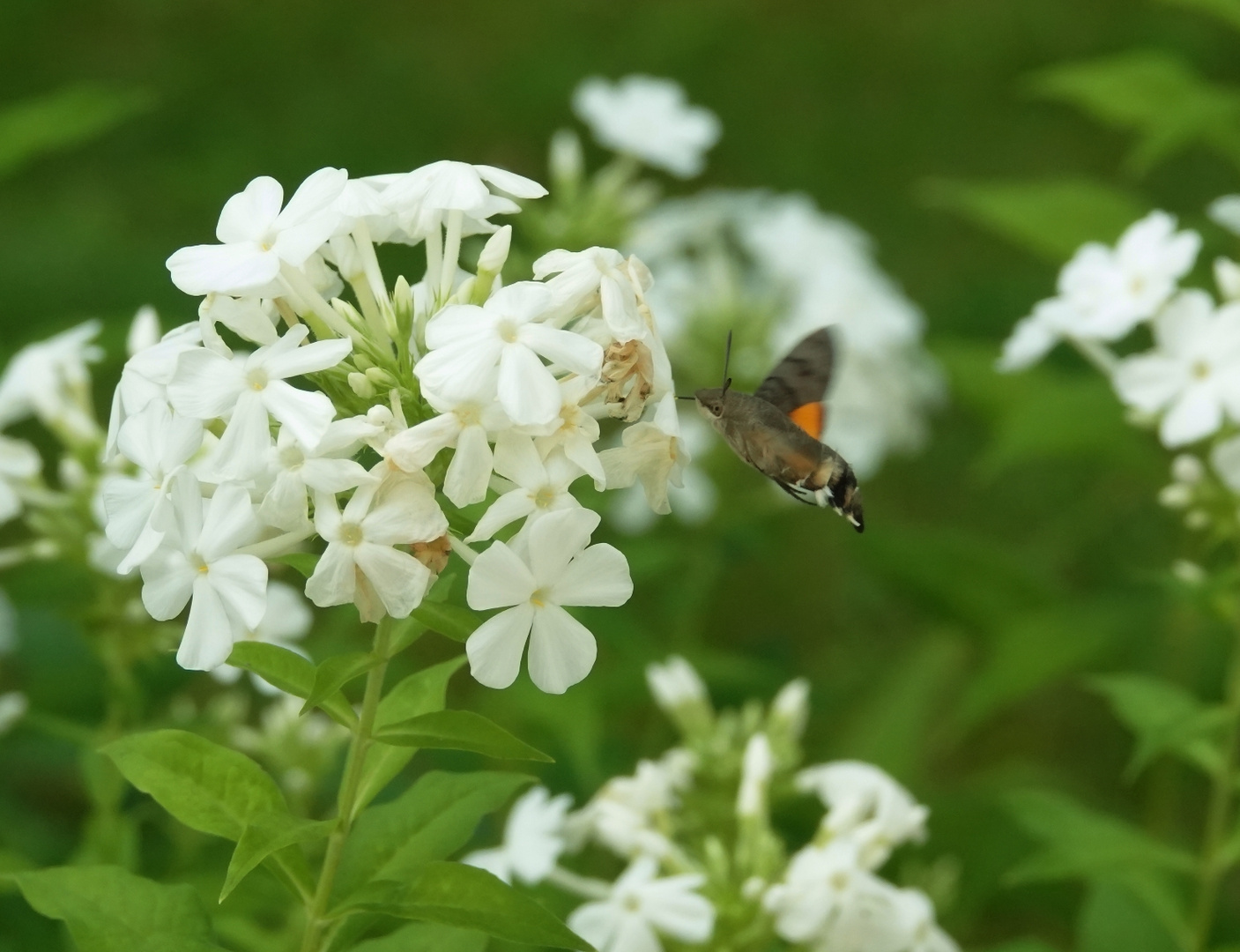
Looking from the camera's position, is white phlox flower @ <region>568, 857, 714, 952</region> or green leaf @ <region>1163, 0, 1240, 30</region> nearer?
white phlox flower @ <region>568, 857, 714, 952</region>

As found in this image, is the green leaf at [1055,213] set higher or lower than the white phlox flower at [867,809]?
higher

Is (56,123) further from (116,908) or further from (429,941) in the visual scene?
(429,941)

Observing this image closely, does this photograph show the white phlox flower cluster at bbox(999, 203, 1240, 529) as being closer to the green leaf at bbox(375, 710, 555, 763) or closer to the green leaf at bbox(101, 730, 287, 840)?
the green leaf at bbox(375, 710, 555, 763)

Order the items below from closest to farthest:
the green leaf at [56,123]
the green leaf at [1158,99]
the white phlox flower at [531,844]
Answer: the white phlox flower at [531,844], the green leaf at [56,123], the green leaf at [1158,99]

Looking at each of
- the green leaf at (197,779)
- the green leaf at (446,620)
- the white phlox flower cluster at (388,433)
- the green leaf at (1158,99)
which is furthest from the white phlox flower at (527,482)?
the green leaf at (1158,99)

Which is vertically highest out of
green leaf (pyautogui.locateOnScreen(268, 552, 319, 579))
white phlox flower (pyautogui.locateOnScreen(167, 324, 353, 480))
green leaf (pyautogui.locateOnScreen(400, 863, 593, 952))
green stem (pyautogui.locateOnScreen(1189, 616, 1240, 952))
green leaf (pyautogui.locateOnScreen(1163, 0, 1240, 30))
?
white phlox flower (pyautogui.locateOnScreen(167, 324, 353, 480))

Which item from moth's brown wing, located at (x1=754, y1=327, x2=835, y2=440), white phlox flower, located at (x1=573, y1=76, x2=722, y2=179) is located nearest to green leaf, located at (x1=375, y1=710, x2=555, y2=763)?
moth's brown wing, located at (x1=754, y1=327, x2=835, y2=440)

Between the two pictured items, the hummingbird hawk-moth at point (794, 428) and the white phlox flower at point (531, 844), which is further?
the white phlox flower at point (531, 844)

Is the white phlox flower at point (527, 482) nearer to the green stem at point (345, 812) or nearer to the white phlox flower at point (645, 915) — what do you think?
the green stem at point (345, 812)
